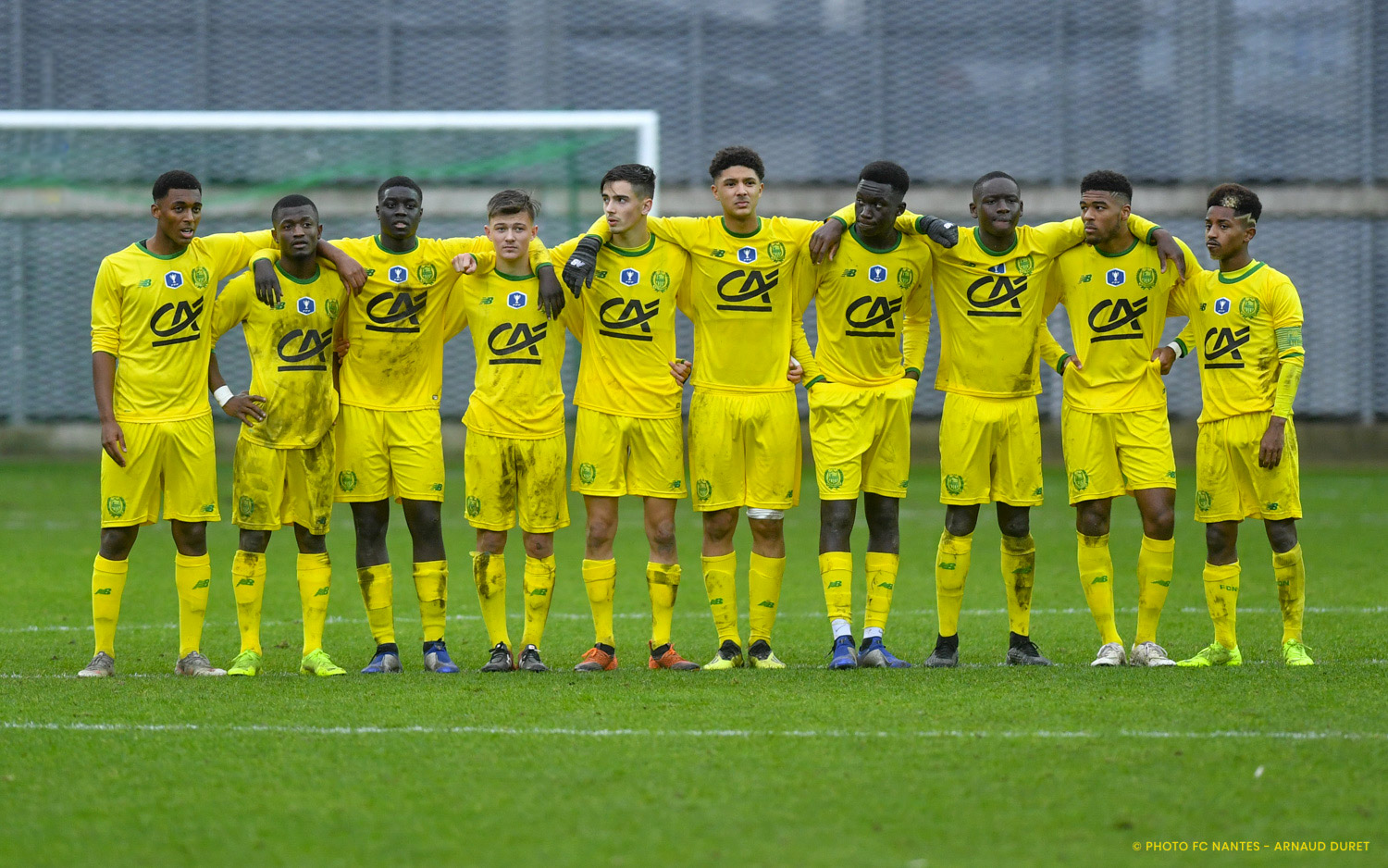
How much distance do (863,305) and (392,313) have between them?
207 centimetres

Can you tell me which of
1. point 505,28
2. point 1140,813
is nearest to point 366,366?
point 1140,813

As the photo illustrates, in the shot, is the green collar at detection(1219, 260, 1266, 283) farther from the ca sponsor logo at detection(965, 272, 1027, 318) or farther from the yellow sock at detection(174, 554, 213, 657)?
the yellow sock at detection(174, 554, 213, 657)

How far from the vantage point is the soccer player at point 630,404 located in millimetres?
6266

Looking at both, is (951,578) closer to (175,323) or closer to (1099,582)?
(1099,582)

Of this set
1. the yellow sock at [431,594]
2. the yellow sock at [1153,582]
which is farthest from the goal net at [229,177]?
the yellow sock at [1153,582]

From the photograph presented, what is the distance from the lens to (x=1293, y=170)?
757 inches

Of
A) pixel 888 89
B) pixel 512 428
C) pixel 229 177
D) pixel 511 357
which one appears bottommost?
pixel 512 428

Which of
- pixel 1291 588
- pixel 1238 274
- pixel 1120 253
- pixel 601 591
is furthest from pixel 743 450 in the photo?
pixel 1291 588

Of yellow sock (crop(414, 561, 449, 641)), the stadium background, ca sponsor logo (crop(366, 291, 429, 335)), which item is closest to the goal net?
the stadium background

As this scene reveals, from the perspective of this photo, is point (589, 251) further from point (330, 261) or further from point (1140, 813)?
point (1140, 813)

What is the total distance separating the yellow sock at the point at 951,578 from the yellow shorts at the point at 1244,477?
103cm

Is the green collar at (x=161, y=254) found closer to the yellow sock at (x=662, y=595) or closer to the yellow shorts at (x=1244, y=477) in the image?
the yellow sock at (x=662, y=595)

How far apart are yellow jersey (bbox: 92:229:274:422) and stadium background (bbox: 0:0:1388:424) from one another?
12550 millimetres

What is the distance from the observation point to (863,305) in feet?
20.7
